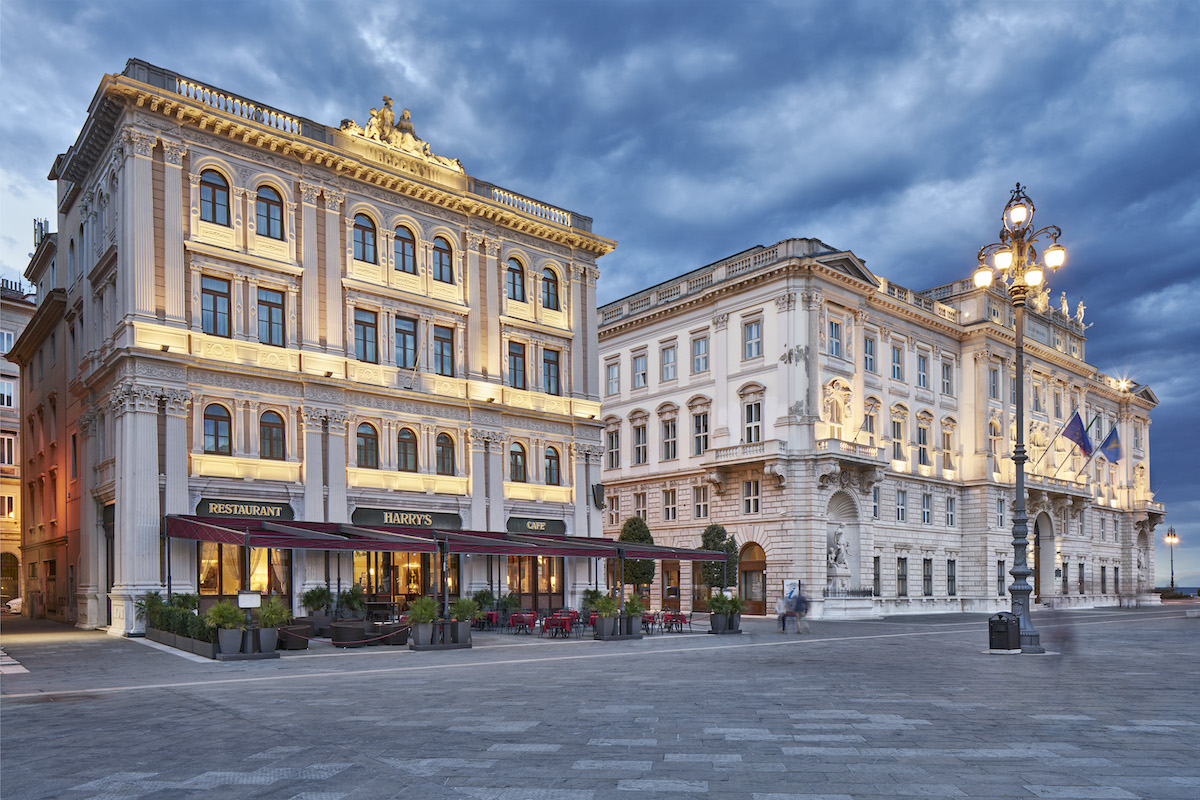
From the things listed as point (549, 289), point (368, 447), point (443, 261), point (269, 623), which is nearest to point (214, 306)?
point (368, 447)

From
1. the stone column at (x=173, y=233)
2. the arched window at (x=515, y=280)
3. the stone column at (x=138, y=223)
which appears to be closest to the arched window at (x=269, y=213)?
the stone column at (x=173, y=233)

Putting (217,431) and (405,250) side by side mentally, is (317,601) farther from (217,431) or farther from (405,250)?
(405,250)

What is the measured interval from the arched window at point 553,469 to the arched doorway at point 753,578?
1385cm

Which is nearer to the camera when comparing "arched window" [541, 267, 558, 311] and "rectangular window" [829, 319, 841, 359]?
"arched window" [541, 267, 558, 311]

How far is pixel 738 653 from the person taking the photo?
26.0 m

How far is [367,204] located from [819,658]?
2472 centimetres

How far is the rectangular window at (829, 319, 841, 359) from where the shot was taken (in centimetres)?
5216

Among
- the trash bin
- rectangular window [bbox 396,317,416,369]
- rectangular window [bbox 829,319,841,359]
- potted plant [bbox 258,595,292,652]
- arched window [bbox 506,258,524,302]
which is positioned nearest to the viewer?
potted plant [bbox 258,595,292,652]

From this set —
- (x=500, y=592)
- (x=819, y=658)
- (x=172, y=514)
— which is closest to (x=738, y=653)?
(x=819, y=658)

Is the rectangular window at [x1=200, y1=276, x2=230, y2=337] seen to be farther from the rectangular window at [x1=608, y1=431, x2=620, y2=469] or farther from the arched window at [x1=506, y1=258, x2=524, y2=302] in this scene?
the rectangular window at [x1=608, y1=431, x2=620, y2=469]

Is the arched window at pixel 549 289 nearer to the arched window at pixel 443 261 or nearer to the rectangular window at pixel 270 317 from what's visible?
the arched window at pixel 443 261

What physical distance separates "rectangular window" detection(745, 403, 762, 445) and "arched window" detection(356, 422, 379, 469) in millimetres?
22497

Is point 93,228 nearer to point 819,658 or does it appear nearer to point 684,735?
point 819,658

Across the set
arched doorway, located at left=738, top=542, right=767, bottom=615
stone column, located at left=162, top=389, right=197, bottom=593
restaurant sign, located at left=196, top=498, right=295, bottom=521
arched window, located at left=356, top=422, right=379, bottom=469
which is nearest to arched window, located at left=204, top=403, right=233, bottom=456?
stone column, located at left=162, top=389, right=197, bottom=593
